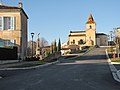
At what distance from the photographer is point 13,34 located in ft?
140

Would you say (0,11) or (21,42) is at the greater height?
(0,11)

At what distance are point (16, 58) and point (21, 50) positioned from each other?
437 centimetres

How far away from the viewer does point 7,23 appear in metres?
42.7

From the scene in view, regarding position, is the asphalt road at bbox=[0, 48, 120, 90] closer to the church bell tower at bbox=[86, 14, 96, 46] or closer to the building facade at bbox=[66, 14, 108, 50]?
the church bell tower at bbox=[86, 14, 96, 46]

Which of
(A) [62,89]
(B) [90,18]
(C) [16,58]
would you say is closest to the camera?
(A) [62,89]

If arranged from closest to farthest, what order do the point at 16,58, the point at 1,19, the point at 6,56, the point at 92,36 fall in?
the point at 6,56
the point at 16,58
the point at 1,19
the point at 92,36

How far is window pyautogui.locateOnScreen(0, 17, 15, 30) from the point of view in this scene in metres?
42.2

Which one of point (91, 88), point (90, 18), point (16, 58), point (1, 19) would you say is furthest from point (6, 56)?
point (90, 18)

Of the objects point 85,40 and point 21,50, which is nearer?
point 21,50

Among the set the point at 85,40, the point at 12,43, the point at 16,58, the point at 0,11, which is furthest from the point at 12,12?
the point at 85,40

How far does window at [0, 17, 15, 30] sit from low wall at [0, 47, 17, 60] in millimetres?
5230

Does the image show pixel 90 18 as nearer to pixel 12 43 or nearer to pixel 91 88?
pixel 12 43

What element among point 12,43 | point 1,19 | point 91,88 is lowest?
point 91,88

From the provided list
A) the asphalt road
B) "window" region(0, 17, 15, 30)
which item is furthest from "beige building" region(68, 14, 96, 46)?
the asphalt road
